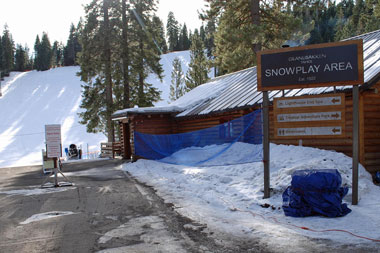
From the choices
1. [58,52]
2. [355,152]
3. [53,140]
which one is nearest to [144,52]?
[53,140]

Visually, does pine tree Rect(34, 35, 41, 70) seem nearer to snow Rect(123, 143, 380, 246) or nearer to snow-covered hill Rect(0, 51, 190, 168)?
snow-covered hill Rect(0, 51, 190, 168)

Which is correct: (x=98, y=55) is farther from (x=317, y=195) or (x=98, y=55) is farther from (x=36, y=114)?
(x=36, y=114)

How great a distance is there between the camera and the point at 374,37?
1394 centimetres

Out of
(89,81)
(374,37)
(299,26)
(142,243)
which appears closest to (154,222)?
(142,243)

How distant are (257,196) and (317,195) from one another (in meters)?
2.02

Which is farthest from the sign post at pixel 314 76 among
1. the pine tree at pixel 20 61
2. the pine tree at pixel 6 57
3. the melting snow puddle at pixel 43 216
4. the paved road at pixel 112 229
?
the pine tree at pixel 20 61

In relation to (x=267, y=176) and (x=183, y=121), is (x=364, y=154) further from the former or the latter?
(x=183, y=121)

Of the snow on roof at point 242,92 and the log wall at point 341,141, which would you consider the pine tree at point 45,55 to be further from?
the log wall at point 341,141

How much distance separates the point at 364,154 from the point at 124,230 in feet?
25.4

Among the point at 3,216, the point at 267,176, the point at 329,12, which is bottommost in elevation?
the point at 3,216

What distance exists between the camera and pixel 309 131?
24.9ft

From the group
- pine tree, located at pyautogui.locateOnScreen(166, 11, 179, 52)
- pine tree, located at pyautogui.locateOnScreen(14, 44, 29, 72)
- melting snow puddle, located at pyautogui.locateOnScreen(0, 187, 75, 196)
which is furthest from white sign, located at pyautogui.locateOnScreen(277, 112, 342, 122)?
pine tree, located at pyautogui.locateOnScreen(14, 44, 29, 72)

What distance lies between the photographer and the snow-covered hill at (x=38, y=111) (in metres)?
Answer: 42.1

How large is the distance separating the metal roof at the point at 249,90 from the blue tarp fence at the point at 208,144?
1.82 m
